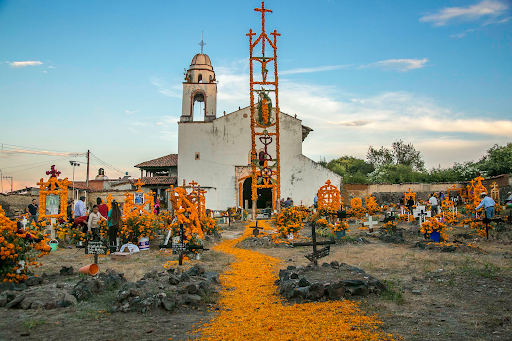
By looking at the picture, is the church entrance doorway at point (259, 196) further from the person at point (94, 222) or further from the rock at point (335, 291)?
the rock at point (335, 291)

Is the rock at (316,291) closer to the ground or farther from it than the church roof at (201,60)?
closer to the ground

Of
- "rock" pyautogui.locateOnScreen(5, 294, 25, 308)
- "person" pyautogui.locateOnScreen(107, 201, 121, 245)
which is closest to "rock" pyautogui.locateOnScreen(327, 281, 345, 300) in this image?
"rock" pyautogui.locateOnScreen(5, 294, 25, 308)

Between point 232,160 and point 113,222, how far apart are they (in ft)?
66.7

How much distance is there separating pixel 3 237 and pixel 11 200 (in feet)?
57.8

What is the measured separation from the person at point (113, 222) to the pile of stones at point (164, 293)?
15.2 ft

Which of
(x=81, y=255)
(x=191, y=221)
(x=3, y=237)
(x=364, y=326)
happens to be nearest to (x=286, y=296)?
(x=364, y=326)

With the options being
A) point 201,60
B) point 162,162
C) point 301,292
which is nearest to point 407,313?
point 301,292

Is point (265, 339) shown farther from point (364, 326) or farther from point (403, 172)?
point (403, 172)

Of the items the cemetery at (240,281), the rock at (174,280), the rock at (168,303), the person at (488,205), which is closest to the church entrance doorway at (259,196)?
the cemetery at (240,281)

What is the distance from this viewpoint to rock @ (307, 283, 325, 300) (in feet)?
19.7

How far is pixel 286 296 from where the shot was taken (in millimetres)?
6320

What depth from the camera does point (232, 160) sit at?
3134 cm

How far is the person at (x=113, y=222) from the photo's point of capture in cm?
1120

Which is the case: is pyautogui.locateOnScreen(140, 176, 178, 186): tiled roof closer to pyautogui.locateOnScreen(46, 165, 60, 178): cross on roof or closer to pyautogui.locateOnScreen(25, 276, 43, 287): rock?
pyautogui.locateOnScreen(46, 165, 60, 178): cross on roof
